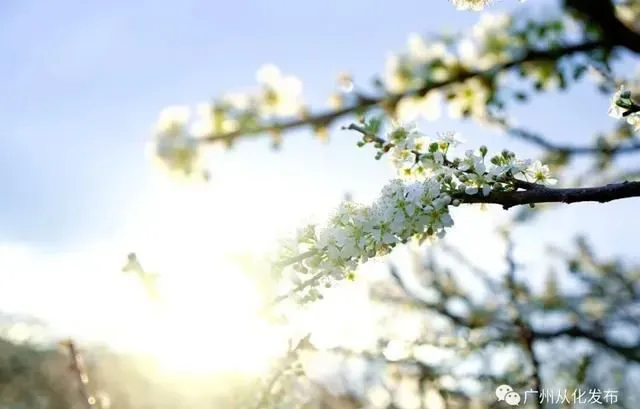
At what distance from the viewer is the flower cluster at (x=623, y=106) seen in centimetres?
143

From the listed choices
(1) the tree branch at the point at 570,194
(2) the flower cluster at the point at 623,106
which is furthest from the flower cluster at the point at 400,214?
(2) the flower cluster at the point at 623,106

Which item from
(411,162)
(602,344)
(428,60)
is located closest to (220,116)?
(428,60)

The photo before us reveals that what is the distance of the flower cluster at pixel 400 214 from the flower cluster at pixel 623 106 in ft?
0.68

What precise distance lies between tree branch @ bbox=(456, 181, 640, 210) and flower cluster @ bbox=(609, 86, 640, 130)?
11.3 inches

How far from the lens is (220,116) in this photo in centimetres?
303

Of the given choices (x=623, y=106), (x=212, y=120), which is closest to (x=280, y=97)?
(x=212, y=120)

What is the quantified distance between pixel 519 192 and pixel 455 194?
12 centimetres

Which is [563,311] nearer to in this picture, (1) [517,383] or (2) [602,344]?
(2) [602,344]

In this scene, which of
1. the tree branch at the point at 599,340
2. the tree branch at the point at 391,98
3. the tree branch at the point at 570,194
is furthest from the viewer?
the tree branch at the point at 599,340

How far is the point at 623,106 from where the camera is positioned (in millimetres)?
1438

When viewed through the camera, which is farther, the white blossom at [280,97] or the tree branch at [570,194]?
the white blossom at [280,97]

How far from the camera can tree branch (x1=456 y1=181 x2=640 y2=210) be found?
1213 millimetres

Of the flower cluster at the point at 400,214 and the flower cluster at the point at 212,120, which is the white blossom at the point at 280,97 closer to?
the flower cluster at the point at 212,120

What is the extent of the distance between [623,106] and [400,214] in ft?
1.82
